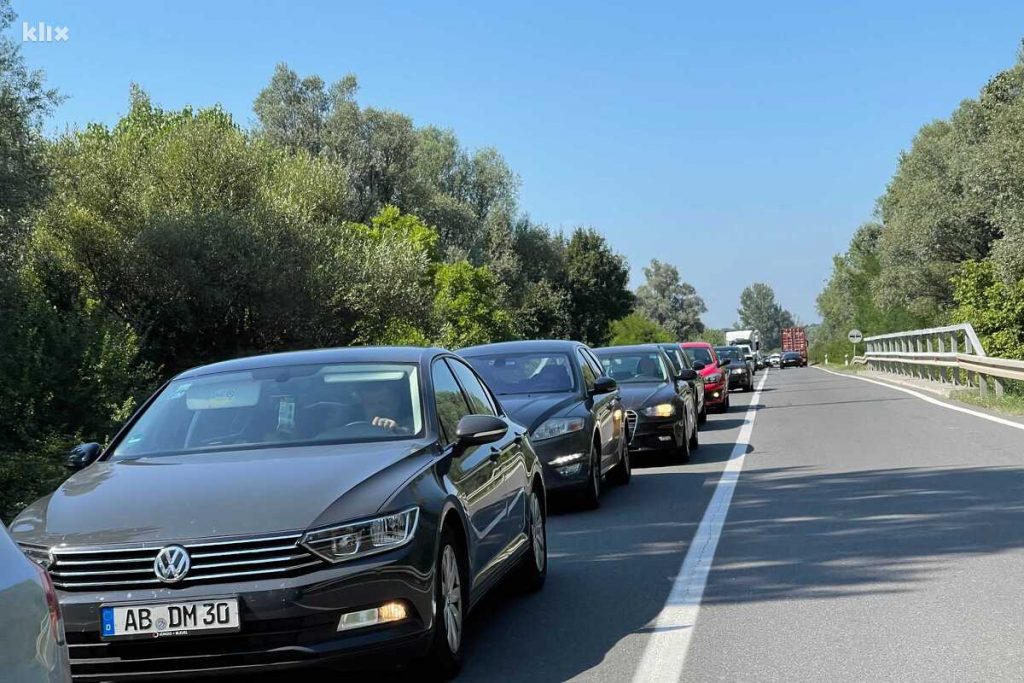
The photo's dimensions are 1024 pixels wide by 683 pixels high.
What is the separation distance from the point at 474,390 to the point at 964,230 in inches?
2282

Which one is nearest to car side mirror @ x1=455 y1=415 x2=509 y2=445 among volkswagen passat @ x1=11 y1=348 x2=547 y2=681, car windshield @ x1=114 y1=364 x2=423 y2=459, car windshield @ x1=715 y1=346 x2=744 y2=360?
volkswagen passat @ x1=11 y1=348 x2=547 y2=681

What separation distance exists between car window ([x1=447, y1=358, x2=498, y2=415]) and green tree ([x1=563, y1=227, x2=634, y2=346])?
3217 inches

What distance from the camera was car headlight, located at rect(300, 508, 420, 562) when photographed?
5172 mm

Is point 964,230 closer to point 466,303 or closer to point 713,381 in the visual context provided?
point 466,303

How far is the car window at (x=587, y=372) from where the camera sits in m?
12.9

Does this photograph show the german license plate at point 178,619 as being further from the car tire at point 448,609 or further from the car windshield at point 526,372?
the car windshield at point 526,372

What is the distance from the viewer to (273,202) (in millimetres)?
38375

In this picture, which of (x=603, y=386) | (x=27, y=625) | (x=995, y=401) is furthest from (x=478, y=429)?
(x=995, y=401)

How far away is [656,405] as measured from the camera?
16.0 meters

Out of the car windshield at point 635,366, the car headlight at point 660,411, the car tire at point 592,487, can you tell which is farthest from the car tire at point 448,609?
→ the car windshield at point 635,366

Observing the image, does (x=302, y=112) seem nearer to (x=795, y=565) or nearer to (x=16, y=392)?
(x=16, y=392)

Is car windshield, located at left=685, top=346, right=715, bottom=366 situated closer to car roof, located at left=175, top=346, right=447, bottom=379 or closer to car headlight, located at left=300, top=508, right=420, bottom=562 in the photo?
car roof, located at left=175, top=346, right=447, bottom=379

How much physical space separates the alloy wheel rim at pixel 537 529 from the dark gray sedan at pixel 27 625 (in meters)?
4.85

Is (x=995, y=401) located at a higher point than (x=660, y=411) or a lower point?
lower
